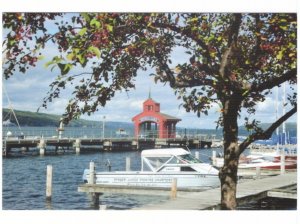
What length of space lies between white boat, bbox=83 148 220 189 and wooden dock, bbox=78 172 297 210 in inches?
92.8

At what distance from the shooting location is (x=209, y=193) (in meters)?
13.9

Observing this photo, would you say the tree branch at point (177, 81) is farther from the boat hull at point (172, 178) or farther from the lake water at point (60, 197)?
the boat hull at point (172, 178)

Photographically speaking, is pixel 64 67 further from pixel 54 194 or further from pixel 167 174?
pixel 54 194

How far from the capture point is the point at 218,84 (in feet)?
23.6

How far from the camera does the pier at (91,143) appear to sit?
47000 mm

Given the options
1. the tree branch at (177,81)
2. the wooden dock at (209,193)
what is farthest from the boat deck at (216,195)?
the tree branch at (177,81)

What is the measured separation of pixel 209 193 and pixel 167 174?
484 centimetres

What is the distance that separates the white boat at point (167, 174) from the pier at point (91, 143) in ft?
90.5

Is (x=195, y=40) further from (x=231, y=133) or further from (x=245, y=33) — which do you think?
(x=231, y=133)

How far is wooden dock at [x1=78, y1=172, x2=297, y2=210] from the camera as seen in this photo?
11734mm

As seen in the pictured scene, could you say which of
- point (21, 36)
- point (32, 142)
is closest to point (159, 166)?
point (21, 36)

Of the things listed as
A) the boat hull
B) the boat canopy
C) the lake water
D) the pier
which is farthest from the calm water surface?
the pier

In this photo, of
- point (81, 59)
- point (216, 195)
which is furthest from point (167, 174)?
point (81, 59)

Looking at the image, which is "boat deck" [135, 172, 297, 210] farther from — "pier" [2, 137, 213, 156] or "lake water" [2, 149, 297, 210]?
"pier" [2, 137, 213, 156]
